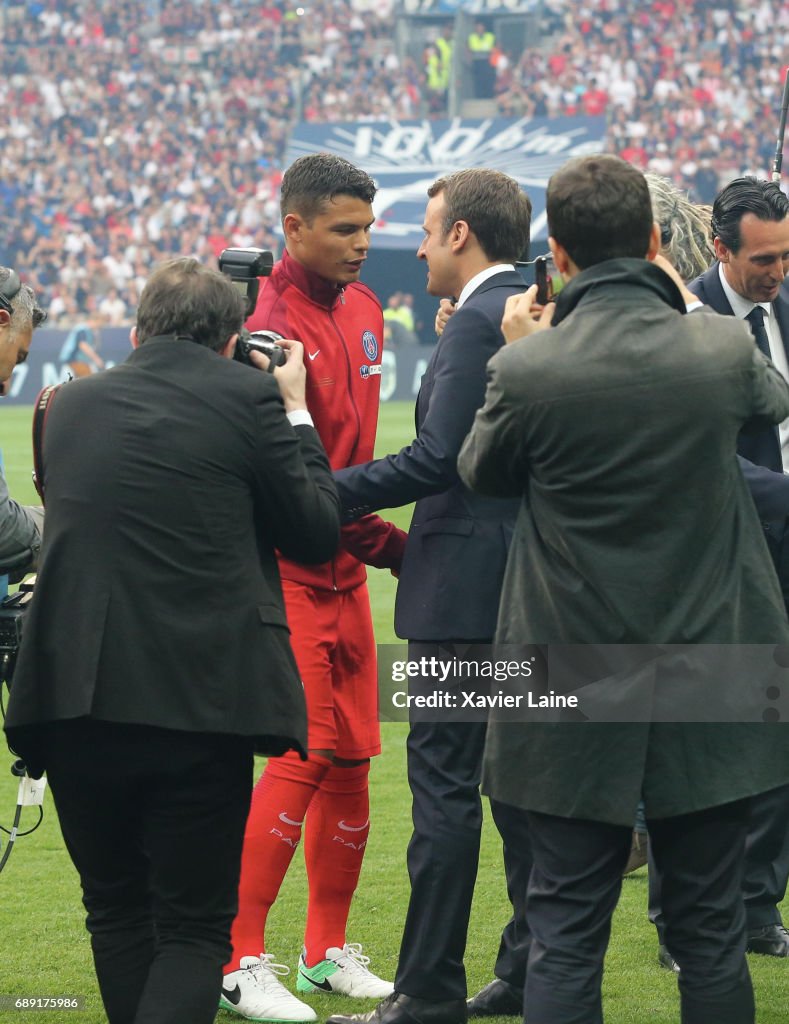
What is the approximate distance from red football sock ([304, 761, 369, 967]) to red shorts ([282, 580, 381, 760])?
4.5 inches

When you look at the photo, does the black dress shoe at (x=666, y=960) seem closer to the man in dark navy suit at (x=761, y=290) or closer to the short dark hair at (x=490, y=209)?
the man in dark navy suit at (x=761, y=290)

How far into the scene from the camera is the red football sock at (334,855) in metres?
3.97

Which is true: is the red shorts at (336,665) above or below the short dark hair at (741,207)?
below

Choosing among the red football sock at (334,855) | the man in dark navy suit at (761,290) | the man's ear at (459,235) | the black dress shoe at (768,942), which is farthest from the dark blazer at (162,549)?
the black dress shoe at (768,942)

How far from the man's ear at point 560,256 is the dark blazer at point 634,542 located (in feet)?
0.21

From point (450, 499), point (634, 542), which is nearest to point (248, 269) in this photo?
point (450, 499)

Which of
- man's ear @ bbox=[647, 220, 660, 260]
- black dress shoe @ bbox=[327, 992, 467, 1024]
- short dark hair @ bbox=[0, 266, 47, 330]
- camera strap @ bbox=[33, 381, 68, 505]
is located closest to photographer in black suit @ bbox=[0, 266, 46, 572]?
short dark hair @ bbox=[0, 266, 47, 330]

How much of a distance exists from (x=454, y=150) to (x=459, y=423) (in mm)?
25976

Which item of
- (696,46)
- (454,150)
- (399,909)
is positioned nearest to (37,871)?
(399,909)

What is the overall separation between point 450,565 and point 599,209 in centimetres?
110

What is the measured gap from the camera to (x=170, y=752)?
2.75 metres

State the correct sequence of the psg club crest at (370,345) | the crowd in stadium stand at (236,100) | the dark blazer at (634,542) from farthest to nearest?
the crowd in stadium stand at (236,100) < the psg club crest at (370,345) < the dark blazer at (634,542)

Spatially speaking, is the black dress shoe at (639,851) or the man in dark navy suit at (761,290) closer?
the man in dark navy suit at (761,290)

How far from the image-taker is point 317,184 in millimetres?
3809
